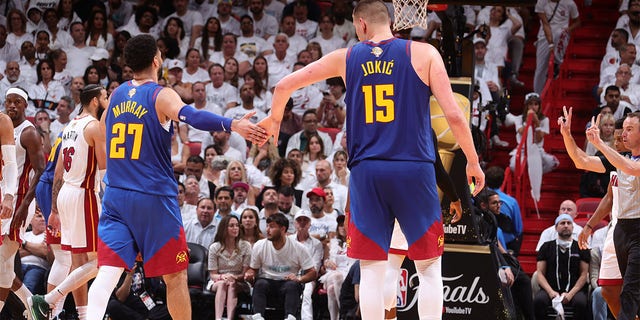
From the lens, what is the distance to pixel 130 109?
6.82m

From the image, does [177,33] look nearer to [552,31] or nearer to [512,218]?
[552,31]

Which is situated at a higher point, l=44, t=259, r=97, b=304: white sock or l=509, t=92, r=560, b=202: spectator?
l=509, t=92, r=560, b=202: spectator

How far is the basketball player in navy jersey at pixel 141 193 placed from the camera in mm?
6738

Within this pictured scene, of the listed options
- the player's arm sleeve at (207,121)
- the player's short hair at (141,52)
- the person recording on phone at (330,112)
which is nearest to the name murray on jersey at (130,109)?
the player's short hair at (141,52)

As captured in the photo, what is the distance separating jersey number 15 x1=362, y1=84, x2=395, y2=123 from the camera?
6.25 m

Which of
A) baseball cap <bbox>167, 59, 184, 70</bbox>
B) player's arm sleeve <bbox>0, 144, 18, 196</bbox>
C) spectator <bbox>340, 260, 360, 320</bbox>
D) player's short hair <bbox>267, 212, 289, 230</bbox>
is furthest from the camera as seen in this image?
baseball cap <bbox>167, 59, 184, 70</bbox>

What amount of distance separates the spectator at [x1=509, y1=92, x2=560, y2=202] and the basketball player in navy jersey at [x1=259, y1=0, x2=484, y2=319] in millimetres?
7876

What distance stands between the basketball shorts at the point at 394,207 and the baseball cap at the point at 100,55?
10.8 metres

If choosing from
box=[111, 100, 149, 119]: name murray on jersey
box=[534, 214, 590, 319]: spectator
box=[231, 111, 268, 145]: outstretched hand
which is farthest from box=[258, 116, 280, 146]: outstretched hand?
box=[534, 214, 590, 319]: spectator

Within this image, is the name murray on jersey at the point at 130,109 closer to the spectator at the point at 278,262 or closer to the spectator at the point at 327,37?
the spectator at the point at 278,262

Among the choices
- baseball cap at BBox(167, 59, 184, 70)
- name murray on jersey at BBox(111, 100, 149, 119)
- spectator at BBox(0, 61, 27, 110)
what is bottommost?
name murray on jersey at BBox(111, 100, 149, 119)

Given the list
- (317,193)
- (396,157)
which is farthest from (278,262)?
(396,157)

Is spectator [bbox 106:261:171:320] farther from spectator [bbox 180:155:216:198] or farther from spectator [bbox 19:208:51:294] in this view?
spectator [bbox 180:155:216:198]

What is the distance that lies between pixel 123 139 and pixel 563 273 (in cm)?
651
